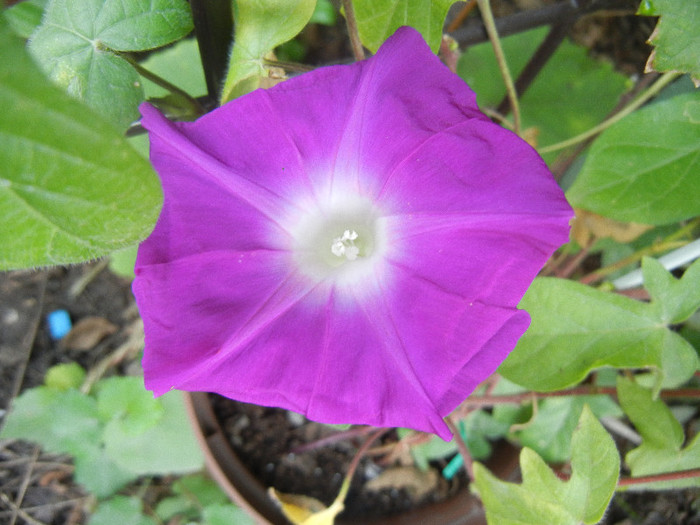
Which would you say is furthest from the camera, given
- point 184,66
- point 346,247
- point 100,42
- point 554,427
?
point 184,66

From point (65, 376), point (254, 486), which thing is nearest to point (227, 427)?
point (254, 486)

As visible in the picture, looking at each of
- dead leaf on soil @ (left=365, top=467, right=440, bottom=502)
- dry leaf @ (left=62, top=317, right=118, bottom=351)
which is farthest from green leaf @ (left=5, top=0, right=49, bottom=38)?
dead leaf on soil @ (left=365, top=467, right=440, bottom=502)

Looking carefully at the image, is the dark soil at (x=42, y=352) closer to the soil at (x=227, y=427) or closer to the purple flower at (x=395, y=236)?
the soil at (x=227, y=427)

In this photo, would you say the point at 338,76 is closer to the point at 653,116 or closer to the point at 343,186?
the point at 343,186

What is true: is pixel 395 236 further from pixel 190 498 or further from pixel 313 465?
pixel 190 498

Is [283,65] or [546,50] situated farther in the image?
[546,50]

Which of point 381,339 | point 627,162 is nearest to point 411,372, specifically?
point 381,339

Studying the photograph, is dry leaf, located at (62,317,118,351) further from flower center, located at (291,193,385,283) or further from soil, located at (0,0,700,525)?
flower center, located at (291,193,385,283)
